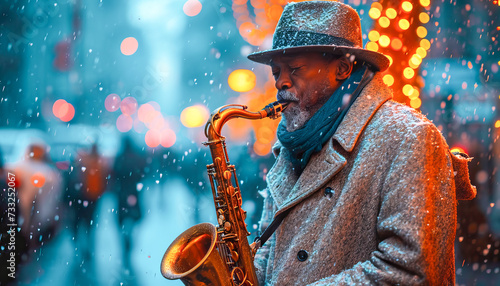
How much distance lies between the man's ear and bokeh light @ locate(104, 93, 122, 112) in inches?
412

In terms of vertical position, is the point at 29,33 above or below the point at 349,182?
above

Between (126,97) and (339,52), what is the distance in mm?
10962

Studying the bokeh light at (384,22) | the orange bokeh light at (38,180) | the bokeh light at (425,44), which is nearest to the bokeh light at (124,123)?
the orange bokeh light at (38,180)

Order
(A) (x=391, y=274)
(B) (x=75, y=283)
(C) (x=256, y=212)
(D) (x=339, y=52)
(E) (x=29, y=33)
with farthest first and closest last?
(E) (x=29, y=33)
(C) (x=256, y=212)
(B) (x=75, y=283)
(D) (x=339, y=52)
(A) (x=391, y=274)

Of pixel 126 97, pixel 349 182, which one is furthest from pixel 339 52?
pixel 126 97

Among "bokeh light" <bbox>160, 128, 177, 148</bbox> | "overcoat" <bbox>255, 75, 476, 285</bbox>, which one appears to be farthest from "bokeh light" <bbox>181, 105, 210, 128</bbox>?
"overcoat" <bbox>255, 75, 476, 285</bbox>

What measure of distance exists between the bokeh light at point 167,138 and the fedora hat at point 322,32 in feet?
27.0

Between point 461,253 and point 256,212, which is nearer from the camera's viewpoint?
point 461,253

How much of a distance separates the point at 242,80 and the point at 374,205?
841 centimetres

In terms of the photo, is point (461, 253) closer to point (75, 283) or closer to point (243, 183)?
point (243, 183)

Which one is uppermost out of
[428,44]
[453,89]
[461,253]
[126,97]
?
[126,97]

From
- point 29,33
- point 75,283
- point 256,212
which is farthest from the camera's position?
point 29,33

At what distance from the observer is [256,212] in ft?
22.5

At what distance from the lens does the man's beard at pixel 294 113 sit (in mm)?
2389
